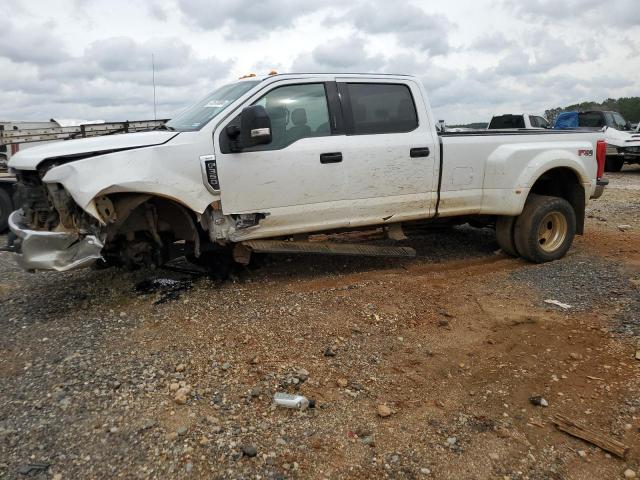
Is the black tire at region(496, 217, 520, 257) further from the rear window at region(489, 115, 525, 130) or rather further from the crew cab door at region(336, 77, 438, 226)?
the rear window at region(489, 115, 525, 130)

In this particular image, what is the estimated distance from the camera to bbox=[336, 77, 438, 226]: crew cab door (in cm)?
502

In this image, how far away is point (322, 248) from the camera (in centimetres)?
519

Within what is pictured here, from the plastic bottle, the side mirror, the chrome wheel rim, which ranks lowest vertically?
the plastic bottle

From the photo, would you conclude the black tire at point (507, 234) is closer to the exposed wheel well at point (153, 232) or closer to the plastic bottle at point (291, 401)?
the exposed wheel well at point (153, 232)

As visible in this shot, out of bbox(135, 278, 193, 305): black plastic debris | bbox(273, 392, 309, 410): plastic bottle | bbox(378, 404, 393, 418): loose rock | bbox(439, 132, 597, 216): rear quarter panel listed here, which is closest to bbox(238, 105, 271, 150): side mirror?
bbox(135, 278, 193, 305): black plastic debris

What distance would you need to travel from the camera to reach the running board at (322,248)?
4.88 meters

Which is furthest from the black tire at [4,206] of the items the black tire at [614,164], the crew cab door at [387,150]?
the black tire at [614,164]

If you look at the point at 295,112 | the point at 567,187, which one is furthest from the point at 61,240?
the point at 567,187

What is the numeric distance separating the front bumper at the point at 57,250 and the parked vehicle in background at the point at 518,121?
15087 millimetres

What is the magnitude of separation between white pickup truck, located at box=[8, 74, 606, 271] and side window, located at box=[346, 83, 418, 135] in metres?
0.01

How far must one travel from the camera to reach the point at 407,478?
2.54 metres

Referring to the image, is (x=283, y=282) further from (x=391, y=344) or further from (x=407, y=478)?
(x=407, y=478)

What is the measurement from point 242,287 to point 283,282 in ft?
1.44

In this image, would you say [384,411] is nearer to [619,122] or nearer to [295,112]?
[295,112]
